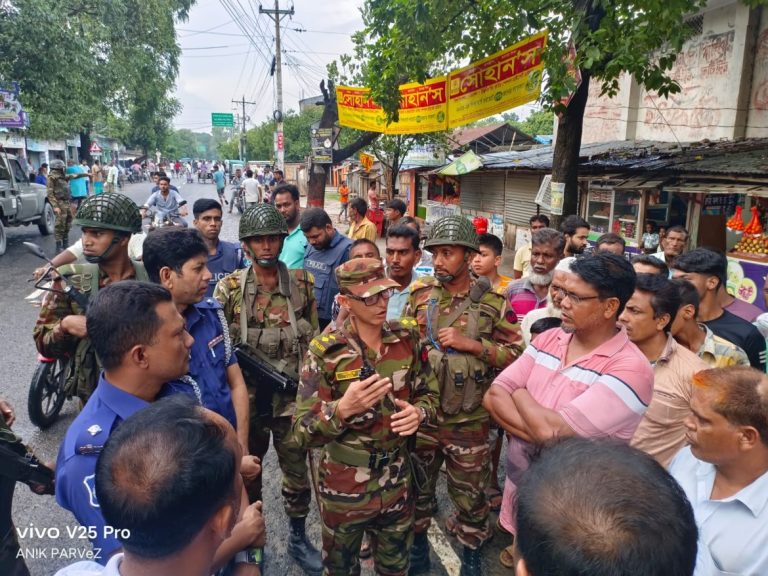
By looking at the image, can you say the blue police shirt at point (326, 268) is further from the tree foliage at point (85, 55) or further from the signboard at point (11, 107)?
the signboard at point (11, 107)

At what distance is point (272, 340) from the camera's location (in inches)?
118

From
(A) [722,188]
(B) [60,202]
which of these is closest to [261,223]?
(A) [722,188]

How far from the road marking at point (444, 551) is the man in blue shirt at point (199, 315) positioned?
1451mm

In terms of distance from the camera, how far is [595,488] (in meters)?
0.88

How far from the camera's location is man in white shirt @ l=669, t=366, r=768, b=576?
1576 millimetres

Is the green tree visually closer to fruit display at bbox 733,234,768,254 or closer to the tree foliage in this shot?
fruit display at bbox 733,234,768,254

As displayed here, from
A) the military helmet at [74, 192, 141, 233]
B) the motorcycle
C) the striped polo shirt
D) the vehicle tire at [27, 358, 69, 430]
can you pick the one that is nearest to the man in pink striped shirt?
the striped polo shirt

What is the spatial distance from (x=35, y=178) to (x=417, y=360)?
19962 mm

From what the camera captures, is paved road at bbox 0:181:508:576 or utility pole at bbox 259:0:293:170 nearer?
paved road at bbox 0:181:508:576

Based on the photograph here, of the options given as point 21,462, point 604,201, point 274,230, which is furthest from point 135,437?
point 604,201

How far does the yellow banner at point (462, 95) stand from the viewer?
20.7 feet

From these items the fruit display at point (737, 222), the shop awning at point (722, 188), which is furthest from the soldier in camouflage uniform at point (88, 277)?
the fruit display at point (737, 222)

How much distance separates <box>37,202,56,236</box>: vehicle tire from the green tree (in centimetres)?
1023

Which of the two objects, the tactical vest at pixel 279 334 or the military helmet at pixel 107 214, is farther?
the tactical vest at pixel 279 334
